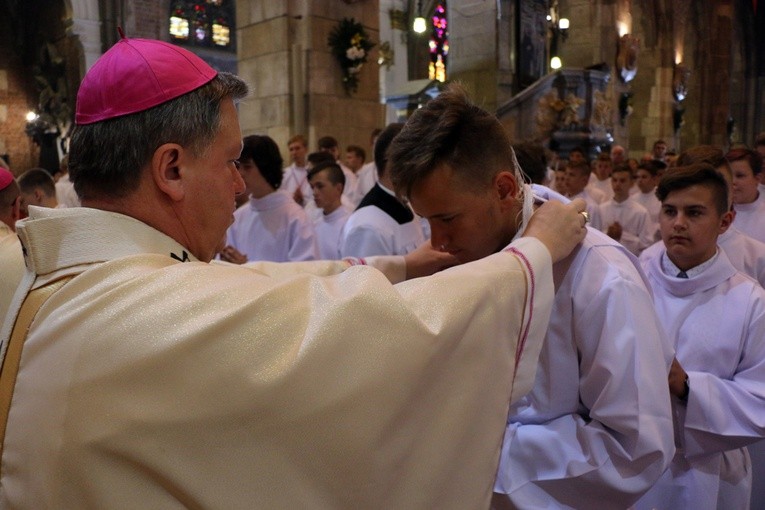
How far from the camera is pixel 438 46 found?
26.3 meters

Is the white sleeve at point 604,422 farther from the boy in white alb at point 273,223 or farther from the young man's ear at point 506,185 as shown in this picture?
the boy in white alb at point 273,223

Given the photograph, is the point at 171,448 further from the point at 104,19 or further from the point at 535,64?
the point at 535,64

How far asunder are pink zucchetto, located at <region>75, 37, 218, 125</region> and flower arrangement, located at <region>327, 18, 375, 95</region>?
26.1ft

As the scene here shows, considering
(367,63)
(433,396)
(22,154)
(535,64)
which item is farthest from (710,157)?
(22,154)

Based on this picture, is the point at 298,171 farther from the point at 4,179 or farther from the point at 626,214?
the point at 4,179

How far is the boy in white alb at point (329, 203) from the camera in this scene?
234 inches

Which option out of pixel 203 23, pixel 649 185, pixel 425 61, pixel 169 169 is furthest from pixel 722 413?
pixel 203 23

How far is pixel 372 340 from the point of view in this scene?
3.90 feet

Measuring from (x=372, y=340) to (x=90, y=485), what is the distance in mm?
513

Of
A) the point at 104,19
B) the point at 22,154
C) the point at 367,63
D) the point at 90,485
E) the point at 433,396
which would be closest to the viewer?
the point at 90,485

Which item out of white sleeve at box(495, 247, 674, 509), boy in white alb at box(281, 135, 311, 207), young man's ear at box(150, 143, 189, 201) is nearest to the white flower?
boy in white alb at box(281, 135, 311, 207)

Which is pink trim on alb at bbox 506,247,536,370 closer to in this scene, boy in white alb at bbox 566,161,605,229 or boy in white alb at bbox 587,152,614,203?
boy in white alb at bbox 566,161,605,229

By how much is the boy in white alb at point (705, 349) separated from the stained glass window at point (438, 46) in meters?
23.9

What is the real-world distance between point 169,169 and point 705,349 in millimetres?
2080
